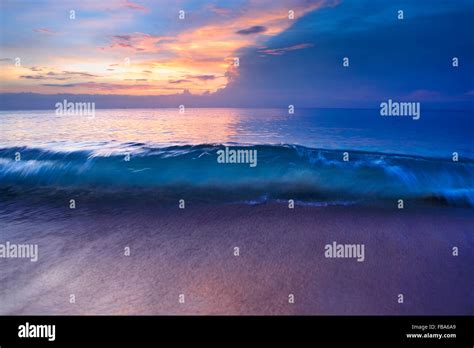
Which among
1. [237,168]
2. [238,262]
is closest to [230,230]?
[238,262]

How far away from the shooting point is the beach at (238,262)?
381 cm

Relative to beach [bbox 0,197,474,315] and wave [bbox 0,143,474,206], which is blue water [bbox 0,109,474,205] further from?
beach [bbox 0,197,474,315]

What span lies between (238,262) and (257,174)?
4.41 meters

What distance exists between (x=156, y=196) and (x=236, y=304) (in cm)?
444

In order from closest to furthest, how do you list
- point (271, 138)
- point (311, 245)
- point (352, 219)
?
point (311, 245) → point (352, 219) → point (271, 138)

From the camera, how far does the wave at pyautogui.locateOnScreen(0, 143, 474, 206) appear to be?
7.67 m

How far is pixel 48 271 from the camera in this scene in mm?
4426

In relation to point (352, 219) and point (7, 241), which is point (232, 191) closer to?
point (352, 219)

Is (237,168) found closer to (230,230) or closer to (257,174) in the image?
(257,174)

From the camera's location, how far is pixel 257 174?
8742 millimetres

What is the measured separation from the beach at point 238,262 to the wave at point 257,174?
101 cm
